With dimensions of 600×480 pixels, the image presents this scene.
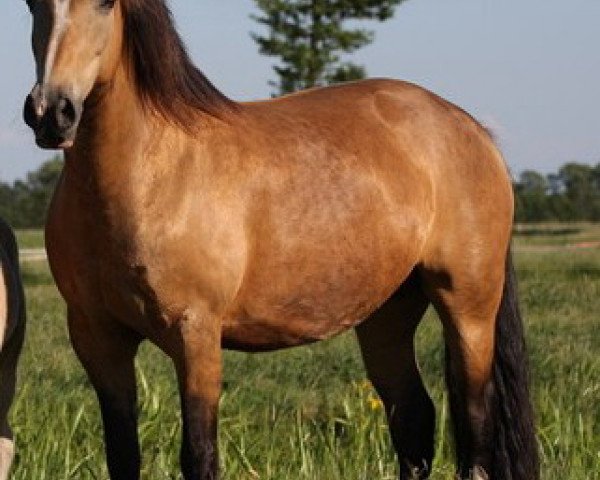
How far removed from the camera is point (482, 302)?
5.17 m

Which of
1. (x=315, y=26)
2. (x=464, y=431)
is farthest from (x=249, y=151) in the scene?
(x=315, y=26)

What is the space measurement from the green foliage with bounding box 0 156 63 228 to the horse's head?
48.3m

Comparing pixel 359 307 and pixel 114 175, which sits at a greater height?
pixel 114 175

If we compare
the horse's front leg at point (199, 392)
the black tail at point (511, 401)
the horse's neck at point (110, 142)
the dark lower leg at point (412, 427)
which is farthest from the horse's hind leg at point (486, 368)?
the horse's neck at point (110, 142)

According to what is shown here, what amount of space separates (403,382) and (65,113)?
2277mm

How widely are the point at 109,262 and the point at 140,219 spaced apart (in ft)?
0.50

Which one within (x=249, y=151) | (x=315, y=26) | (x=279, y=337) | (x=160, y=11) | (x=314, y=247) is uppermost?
(x=315, y=26)

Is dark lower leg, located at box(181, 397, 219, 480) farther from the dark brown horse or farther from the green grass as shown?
the green grass

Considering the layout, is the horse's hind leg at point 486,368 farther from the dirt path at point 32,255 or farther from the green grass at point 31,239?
the green grass at point 31,239

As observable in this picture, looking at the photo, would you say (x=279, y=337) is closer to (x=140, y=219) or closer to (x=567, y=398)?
(x=140, y=219)

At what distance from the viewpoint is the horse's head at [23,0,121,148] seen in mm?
3494

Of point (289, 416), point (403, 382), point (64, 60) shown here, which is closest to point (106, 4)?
point (64, 60)

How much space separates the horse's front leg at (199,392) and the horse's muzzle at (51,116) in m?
0.75

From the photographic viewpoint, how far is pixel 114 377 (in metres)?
4.29
